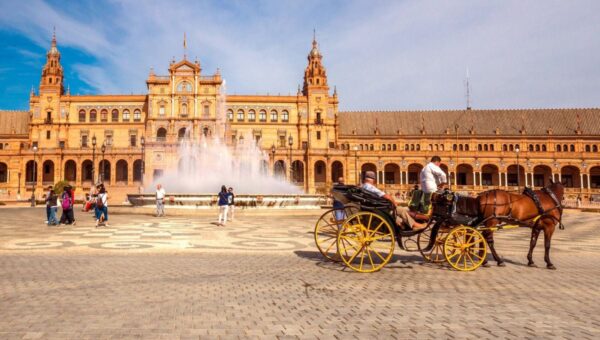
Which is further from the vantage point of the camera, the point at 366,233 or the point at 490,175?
the point at 490,175

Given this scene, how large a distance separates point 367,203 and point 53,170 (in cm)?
7437

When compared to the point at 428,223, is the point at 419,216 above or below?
above

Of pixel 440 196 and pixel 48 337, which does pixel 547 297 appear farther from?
pixel 48 337

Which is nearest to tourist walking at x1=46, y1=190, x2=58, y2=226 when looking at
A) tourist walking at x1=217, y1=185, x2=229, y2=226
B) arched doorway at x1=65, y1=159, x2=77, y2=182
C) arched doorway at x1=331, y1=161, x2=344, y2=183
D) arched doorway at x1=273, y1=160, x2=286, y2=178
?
tourist walking at x1=217, y1=185, x2=229, y2=226

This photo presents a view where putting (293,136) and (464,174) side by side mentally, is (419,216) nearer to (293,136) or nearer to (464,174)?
(293,136)

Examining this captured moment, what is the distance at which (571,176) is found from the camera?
231 feet

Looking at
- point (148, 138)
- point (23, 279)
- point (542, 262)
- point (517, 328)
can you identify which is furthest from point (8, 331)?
point (148, 138)

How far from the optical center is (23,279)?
7031 millimetres

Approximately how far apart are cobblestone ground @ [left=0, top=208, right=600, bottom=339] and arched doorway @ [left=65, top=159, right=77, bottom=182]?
6585 centimetres

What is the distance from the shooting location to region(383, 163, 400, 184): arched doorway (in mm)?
73544

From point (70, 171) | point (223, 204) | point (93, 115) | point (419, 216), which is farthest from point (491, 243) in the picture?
point (93, 115)

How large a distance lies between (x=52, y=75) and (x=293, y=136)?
4637cm

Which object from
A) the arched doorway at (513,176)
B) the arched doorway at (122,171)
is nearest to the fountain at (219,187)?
the arched doorway at (122,171)

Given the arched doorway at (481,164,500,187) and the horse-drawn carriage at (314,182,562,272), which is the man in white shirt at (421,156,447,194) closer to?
the horse-drawn carriage at (314,182,562,272)
